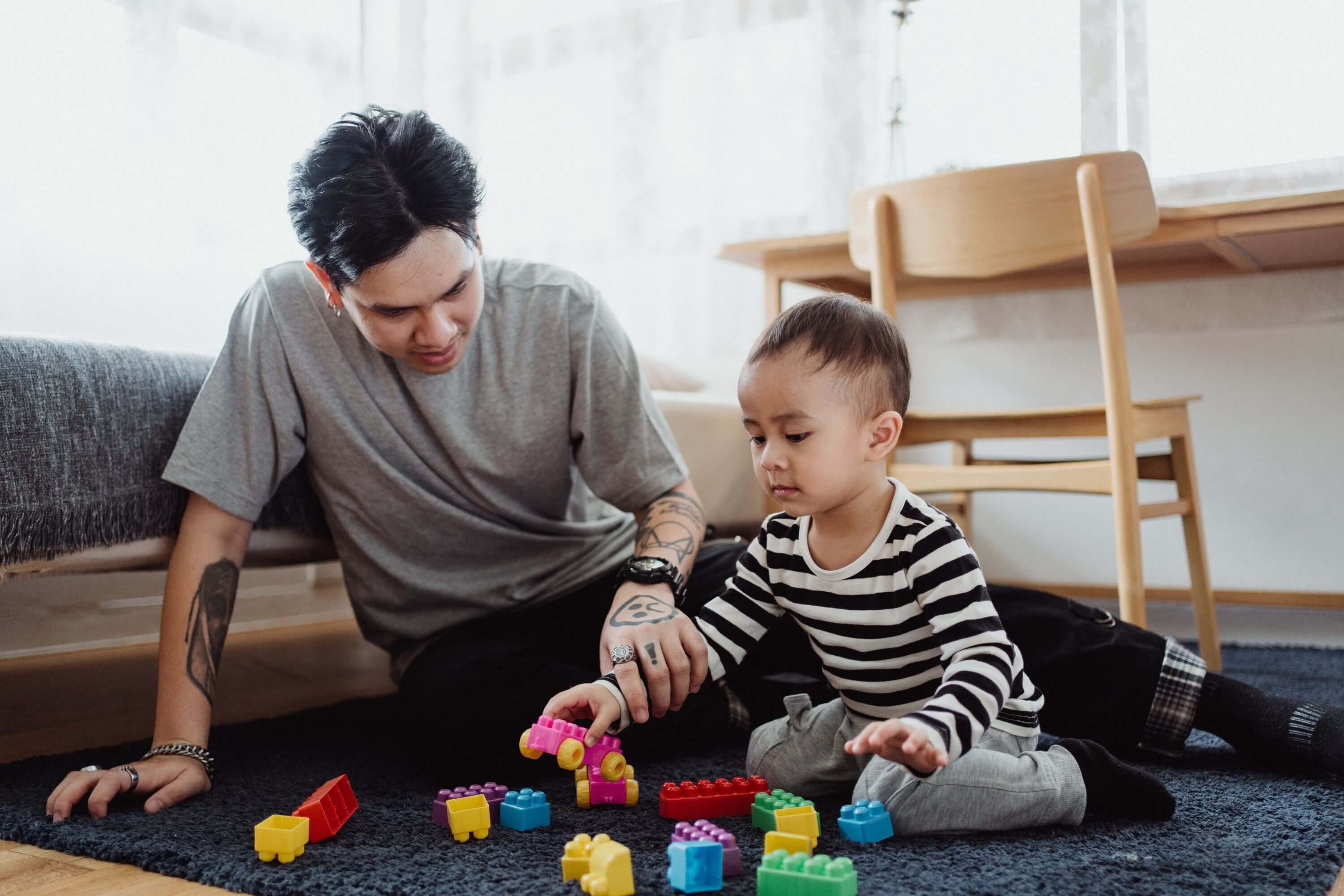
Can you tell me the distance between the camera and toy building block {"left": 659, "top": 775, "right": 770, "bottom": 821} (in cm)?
92

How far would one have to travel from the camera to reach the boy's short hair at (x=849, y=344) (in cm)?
90

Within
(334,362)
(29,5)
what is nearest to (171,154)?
(29,5)

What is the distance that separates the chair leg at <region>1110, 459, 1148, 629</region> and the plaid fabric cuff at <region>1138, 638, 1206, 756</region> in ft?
1.20

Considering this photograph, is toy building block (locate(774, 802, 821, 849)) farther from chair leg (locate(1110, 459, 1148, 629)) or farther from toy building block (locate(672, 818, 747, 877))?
chair leg (locate(1110, 459, 1148, 629))

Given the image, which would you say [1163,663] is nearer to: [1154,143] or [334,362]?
[334,362]

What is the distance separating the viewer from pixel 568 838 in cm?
88

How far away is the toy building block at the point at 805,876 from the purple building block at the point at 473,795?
30cm

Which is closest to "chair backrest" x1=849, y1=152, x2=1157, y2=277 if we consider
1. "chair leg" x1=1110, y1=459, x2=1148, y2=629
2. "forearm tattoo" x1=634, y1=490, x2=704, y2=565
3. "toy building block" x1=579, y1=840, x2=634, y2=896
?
"chair leg" x1=1110, y1=459, x2=1148, y2=629

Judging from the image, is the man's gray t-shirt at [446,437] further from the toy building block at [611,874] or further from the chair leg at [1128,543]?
the chair leg at [1128,543]

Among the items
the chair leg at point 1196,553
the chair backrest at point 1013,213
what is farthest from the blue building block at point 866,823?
the chair leg at point 1196,553

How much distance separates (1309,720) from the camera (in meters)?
1.03

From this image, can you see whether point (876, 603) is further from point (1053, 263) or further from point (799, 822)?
point (1053, 263)

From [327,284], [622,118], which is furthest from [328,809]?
[622,118]

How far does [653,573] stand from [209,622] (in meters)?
0.48
